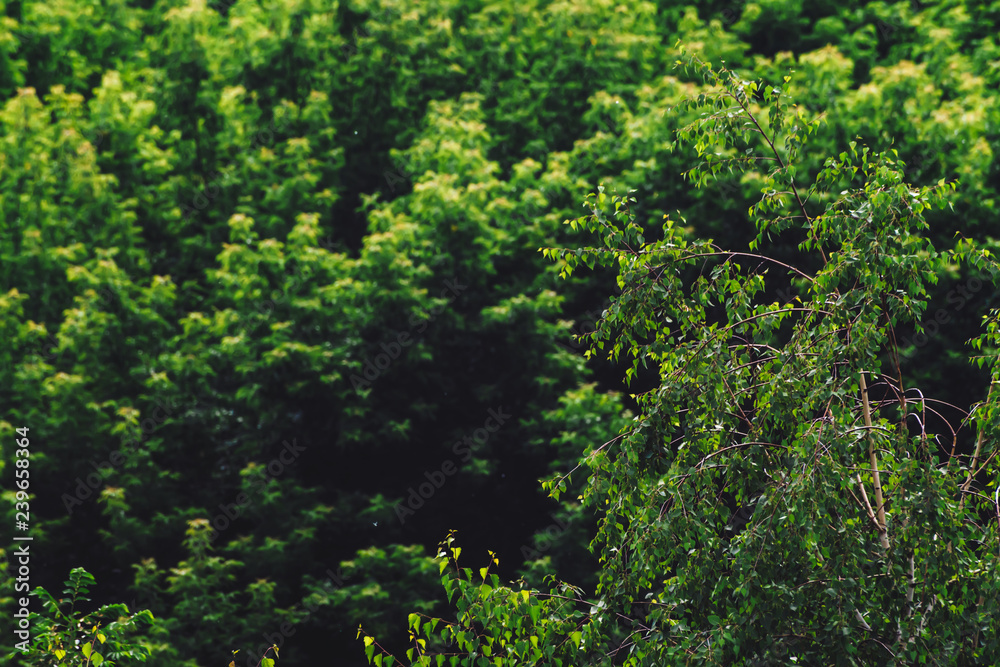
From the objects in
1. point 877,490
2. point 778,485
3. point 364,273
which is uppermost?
point 778,485

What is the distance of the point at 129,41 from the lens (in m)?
17.2

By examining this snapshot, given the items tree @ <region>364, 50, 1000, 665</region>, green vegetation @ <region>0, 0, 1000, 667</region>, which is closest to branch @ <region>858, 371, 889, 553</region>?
tree @ <region>364, 50, 1000, 665</region>

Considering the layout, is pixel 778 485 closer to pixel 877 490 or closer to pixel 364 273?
pixel 877 490

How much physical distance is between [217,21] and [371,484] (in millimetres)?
8035

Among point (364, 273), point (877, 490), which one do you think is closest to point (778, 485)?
point (877, 490)

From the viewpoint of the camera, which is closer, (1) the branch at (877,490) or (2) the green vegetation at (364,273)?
(1) the branch at (877,490)

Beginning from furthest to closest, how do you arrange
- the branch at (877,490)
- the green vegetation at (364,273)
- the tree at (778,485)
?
the green vegetation at (364,273) < the branch at (877,490) < the tree at (778,485)

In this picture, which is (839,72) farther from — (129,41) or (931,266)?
(129,41)

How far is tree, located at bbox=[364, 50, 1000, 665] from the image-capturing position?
4.60 meters

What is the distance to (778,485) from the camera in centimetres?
489

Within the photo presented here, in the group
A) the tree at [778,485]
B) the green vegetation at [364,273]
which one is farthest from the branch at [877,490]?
the green vegetation at [364,273]

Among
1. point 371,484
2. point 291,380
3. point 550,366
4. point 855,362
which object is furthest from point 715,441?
point 371,484

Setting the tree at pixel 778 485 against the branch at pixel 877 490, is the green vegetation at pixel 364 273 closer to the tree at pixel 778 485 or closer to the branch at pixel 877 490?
the tree at pixel 778 485

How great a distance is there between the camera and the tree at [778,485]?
4.60 m
